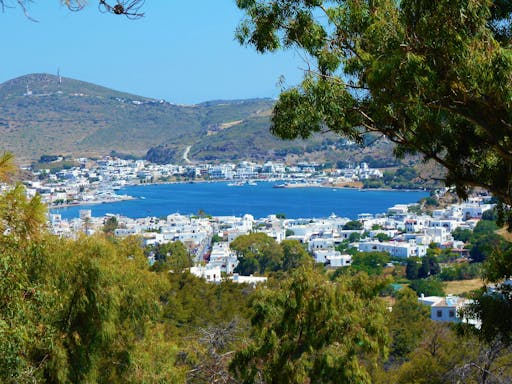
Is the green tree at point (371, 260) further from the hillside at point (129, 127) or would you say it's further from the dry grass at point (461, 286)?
the hillside at point (129, 127)

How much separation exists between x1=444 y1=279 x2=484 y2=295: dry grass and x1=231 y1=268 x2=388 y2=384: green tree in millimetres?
17203

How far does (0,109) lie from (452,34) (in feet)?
323

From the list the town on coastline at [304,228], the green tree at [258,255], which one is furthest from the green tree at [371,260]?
the green tree at [258,255]

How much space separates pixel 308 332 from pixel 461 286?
741 inches

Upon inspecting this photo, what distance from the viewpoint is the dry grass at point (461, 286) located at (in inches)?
843

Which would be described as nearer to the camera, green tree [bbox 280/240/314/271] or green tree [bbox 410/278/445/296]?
green tree [bbox 410/278/445/296]

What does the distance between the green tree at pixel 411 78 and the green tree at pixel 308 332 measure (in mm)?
1115

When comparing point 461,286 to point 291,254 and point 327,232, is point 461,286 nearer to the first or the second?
point 291,254

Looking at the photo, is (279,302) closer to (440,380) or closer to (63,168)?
(440,380)

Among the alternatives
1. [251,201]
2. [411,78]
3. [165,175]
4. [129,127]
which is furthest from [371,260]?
[129,127]

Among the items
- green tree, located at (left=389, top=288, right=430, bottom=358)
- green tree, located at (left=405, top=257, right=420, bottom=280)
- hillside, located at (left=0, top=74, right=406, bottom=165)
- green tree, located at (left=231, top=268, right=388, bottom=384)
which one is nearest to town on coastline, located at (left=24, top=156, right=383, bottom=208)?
hillside, located at (left=0, top=74, right=406, bottom=165)

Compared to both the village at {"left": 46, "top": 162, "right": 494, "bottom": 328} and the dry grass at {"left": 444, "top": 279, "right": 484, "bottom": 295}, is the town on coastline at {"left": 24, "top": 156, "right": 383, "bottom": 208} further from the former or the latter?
the dry grass at {"left": 444, "top": 279, "right": 484, "bottom": 295}

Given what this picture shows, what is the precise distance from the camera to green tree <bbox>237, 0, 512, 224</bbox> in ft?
9.66

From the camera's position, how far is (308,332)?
15.0 ft
